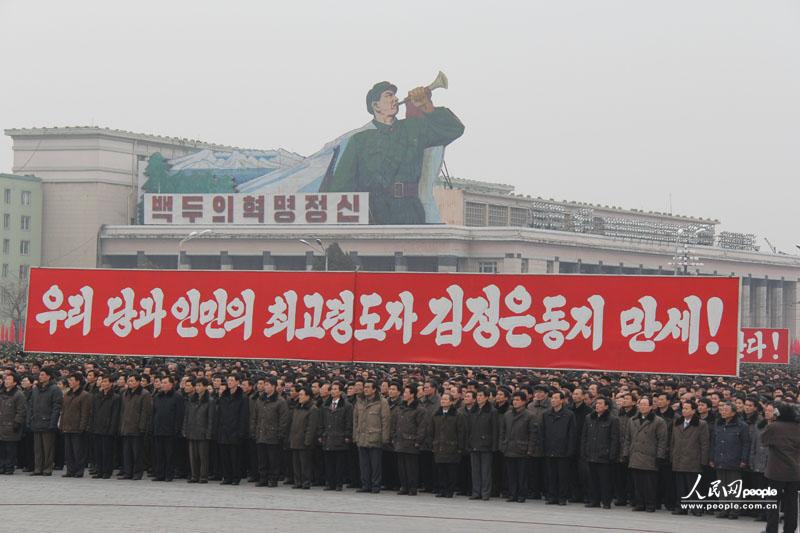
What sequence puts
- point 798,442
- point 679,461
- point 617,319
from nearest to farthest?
point 798,442, point 679,461, point 617,319

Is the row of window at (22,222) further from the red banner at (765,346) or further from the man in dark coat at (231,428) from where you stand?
the man in dark coat at (231,428)

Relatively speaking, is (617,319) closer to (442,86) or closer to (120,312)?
(120,312)

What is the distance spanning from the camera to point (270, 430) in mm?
21234

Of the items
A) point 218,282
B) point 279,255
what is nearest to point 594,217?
point 279,255

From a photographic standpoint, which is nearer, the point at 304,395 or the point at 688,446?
the point at 688,446

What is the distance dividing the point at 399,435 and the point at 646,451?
370 centimetres

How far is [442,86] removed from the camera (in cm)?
9856

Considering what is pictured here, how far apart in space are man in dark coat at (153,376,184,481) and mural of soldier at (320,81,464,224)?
76.7 meters

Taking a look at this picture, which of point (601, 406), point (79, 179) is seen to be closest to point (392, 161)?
point (79, 179)

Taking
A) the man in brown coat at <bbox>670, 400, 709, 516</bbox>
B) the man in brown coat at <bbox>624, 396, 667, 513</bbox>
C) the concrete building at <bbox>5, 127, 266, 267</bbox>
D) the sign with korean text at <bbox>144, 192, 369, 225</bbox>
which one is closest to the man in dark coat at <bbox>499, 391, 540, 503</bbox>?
the man in brown coat at <bbox>624, 396, 667, 513</bbox>

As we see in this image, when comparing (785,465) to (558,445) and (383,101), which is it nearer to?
(558,445)

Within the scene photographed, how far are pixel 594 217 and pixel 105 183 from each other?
38.0 meters

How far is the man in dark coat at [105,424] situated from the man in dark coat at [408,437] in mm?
4512

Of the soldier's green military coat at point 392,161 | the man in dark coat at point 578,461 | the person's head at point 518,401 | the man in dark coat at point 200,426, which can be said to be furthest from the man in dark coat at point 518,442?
the soldier's green military coat at point 392,161
